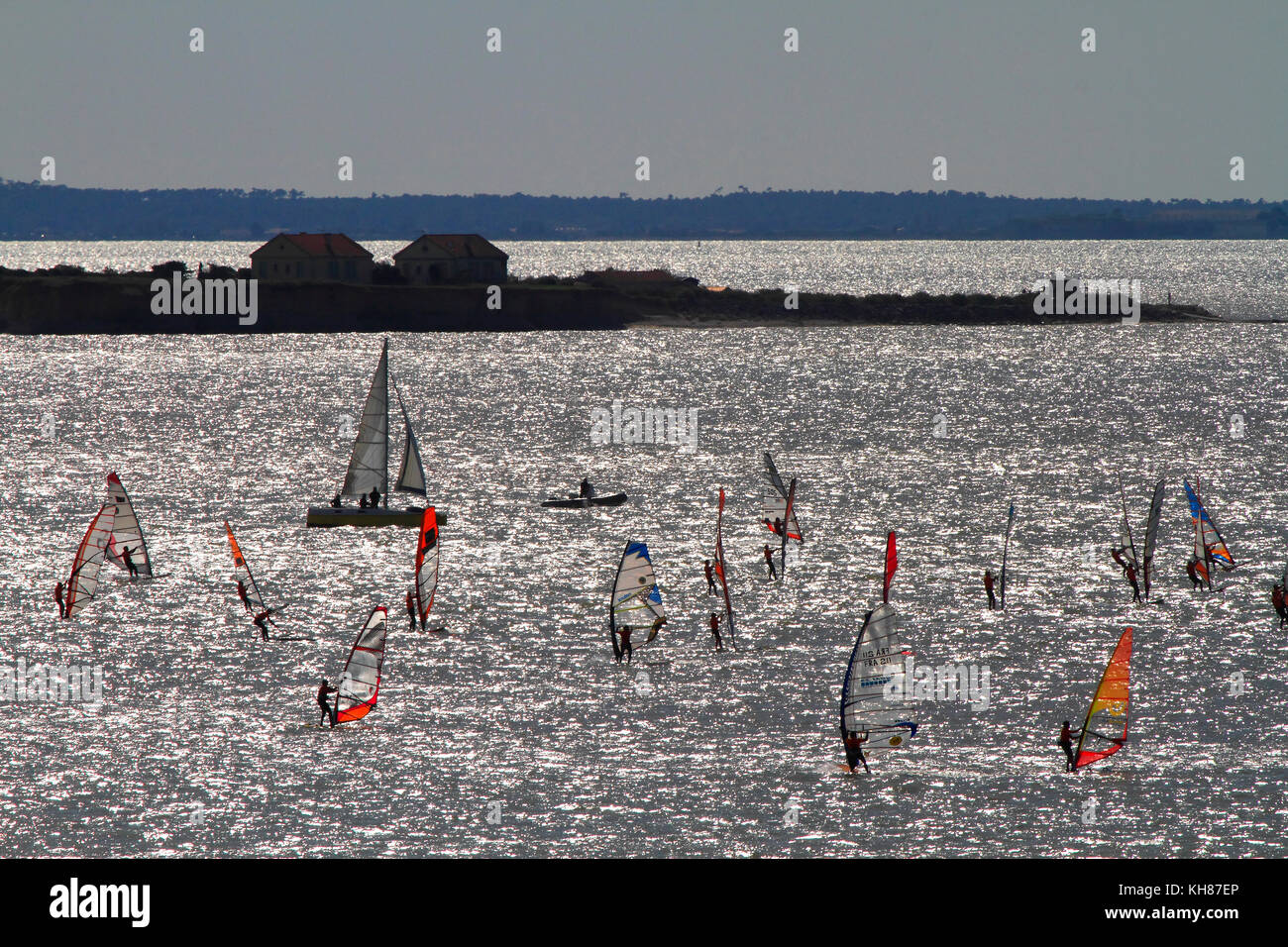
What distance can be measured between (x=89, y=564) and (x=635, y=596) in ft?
80.6

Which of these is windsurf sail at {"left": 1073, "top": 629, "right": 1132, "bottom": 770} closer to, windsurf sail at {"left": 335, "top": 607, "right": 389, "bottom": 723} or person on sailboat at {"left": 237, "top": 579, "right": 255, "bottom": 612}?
windsurf sail at {"left": 335, "top": 607, "right": 389, "bottom": 723}

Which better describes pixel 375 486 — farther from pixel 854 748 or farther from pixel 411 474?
pixel 854 748

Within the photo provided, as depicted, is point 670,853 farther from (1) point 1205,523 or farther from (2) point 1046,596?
(1) point 1205,523

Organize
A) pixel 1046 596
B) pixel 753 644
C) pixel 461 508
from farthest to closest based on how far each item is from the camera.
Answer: pixel 461 508, pixel 1046 596, pixel 753 644

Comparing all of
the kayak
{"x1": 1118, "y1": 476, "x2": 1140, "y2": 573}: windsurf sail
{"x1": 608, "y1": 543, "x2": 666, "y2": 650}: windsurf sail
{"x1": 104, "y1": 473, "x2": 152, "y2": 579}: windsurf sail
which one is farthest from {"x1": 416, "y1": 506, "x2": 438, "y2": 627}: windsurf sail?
the kayak

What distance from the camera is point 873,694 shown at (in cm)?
3759

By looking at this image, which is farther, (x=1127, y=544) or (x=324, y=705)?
(x=1127, y=544)

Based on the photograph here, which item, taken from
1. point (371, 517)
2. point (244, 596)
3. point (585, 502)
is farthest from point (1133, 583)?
point (371, 517)

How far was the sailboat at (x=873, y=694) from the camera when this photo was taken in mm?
33312

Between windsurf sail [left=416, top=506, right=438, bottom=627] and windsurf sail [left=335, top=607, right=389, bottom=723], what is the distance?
7.33m

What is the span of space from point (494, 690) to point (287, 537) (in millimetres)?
32637
